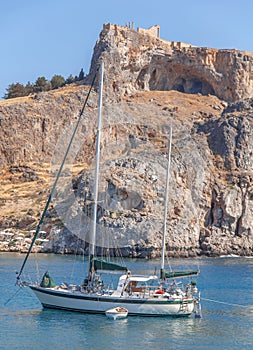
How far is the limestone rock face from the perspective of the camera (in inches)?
5089

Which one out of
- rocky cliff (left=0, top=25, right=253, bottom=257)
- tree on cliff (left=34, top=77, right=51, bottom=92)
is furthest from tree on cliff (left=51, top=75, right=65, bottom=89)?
rocky cliff (left=0, top=25, right=253, bottom=257)

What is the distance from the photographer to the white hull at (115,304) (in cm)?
4125

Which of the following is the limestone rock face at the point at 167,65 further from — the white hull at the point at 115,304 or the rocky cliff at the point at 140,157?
the white hull at the point at 115,304

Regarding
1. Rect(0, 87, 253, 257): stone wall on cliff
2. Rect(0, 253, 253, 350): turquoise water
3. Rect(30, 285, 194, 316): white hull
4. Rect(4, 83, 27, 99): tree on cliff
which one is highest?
Rect(4, 83, 27, 99): tree on cliff

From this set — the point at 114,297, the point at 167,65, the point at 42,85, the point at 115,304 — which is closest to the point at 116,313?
the point at 115,304

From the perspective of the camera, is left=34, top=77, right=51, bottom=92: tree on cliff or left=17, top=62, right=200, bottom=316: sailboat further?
left=34, top=77, right=51, bottom=92: tree on cliff

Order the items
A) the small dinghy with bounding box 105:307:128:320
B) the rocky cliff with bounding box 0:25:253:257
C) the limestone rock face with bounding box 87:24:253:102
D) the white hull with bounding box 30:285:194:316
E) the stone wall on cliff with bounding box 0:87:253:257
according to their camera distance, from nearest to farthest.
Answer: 1. the small dinghy with bounding box 105:307:128:320
2. the white hull with bounding box 30:285:194:316
3. the stone wall on cliff with bounding box 0:87:253:257
4. the rocky cliff with bounding box 0:25:253:257
5. the limestone rock face with bounding box 87:24:253:102

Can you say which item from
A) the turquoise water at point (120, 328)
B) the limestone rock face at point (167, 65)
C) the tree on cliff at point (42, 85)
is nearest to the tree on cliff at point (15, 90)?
the tree on cliff at point (42, 85)

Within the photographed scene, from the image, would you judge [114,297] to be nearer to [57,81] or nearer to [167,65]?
[167,65]

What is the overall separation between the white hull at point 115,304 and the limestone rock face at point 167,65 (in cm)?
8770

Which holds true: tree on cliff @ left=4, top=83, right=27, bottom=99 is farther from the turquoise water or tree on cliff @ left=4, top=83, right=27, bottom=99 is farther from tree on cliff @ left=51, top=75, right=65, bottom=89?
the turquoise water

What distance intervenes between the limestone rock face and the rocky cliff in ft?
0.70

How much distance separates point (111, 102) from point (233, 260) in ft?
151

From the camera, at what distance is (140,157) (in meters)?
95.6
